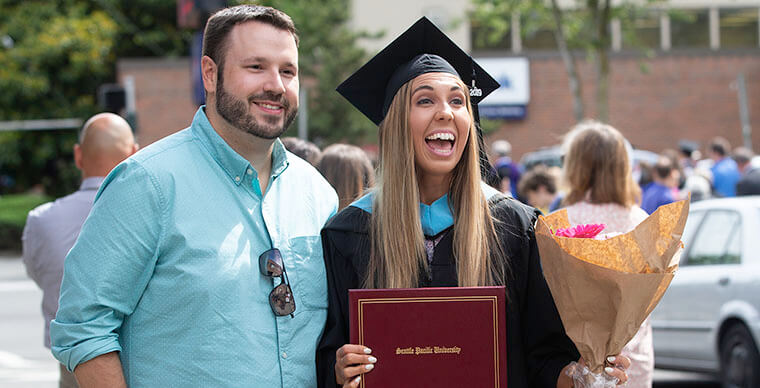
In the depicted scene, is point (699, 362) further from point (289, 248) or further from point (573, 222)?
point (289, 248)

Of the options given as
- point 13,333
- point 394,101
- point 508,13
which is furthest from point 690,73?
point 394,101

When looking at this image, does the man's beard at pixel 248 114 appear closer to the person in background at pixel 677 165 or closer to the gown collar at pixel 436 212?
the gown collar at pixel 436 212

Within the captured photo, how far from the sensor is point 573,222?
16.2ft

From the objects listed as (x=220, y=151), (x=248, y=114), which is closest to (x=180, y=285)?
(x=220, y=151)

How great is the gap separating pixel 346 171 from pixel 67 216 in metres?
1.54

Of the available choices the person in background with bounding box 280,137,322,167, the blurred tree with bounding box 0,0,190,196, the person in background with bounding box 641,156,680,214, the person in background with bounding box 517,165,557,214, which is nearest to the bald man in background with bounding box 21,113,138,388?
the person in background with bounding box 280,137,322,167

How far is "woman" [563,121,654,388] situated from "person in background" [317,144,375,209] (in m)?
1.15

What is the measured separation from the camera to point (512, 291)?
3.02 metres

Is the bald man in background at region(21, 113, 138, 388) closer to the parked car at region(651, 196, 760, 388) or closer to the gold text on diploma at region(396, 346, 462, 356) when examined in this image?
the gold text on diploma at region(396, 346, 462, 356)

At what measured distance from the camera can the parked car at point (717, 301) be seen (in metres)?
6.76

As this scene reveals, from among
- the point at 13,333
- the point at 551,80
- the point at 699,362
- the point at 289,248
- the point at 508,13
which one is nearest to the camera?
the point at 289,248

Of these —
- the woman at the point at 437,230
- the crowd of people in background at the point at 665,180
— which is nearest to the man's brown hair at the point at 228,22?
Result: the woman at the point at 437,230

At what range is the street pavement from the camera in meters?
8.90

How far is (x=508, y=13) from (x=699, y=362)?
416 inches
